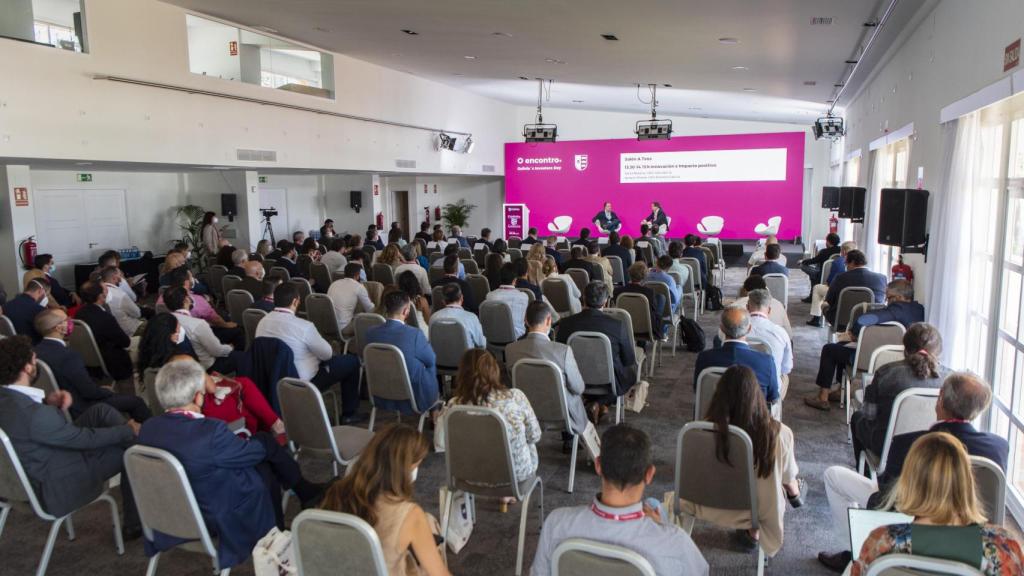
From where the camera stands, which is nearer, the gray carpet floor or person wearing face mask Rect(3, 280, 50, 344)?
the gray carpet floor

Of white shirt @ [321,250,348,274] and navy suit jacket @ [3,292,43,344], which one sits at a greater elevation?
white shirt @ [321,250,348,274]

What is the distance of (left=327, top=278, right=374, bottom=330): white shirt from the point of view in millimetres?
7328

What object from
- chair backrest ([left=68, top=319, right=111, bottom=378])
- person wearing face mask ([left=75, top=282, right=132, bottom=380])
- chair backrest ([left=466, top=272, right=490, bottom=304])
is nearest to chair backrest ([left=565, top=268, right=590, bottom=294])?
chair backrest ([left=466, top=272, right=490, bottom=304])

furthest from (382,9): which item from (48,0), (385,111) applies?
(385,111)

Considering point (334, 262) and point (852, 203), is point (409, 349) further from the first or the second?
point (852, 203)

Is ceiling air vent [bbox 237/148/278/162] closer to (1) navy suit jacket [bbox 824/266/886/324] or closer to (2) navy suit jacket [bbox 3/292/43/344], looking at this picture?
(2) navy suit jacket [bbox 3/292/43/344]

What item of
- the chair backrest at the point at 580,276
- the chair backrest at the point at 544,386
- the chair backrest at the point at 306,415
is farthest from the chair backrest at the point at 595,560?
the chair backrest at the point at 580,276

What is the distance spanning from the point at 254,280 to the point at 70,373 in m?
3.47

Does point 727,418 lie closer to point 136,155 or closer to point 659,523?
point 659,523

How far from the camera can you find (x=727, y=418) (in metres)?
3.26

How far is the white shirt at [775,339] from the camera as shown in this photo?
17.2 feet

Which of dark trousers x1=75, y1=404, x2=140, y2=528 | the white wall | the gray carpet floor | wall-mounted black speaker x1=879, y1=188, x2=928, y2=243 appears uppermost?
the white wall

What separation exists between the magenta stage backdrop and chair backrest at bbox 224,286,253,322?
47.7 feet

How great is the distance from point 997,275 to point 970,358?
47.8 inches
